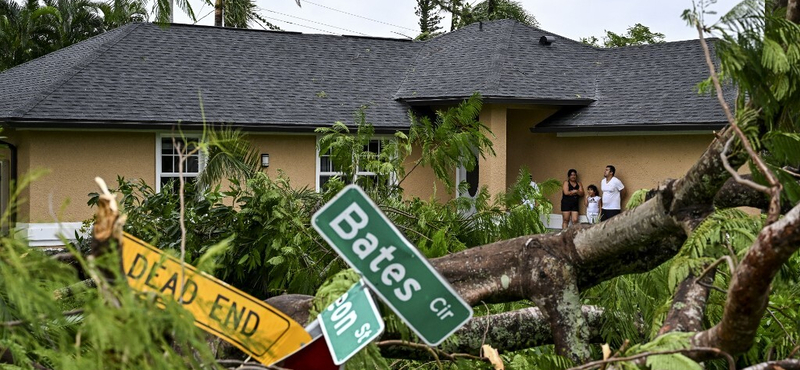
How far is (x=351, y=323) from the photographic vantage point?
221 centimetres

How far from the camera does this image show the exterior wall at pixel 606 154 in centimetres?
1762

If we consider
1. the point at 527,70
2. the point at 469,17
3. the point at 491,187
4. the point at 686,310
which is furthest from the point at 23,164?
the point at 469,17

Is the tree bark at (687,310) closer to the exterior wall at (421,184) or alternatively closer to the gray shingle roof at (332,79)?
the gray shingle roof at (332,79)

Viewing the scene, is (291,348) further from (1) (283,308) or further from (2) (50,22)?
(2) (50,22)

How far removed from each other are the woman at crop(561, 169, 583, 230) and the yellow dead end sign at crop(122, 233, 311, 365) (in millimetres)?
16376

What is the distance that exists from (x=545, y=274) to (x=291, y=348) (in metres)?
1.64

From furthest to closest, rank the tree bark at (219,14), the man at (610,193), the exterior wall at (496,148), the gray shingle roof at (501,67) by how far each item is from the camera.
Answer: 1. the tree bark at (219,14)
2. the gray shingle roof at (501,67)
3. the exterior wall at (496,148)
4. the man at (610,193)

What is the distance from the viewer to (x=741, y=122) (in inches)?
111

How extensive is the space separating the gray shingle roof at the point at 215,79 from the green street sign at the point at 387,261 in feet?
48.7

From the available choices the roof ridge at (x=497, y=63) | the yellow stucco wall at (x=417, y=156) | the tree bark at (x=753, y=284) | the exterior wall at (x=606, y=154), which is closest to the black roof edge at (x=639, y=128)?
the exterior wall at (x=606, y=154)

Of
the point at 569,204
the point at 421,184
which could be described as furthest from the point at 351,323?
the point at 421,184

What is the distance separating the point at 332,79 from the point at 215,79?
8.64 feet

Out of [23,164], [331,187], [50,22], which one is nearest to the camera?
[331,187]

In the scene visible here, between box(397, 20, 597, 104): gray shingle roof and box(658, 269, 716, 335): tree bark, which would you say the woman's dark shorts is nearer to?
box(397, 20, 597, 104): gray shingle roof
